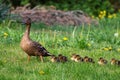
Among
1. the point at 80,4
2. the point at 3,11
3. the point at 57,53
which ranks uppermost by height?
the point at 3,11

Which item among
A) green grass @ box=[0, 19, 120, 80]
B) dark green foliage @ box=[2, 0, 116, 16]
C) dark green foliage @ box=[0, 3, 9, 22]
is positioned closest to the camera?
green grass @ box=[0, 19, 120, 80]

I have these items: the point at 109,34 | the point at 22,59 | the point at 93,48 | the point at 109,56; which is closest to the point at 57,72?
the point at 22,59

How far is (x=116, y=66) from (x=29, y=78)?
2220 millimetres

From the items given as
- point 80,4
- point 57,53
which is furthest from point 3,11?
point 80,4

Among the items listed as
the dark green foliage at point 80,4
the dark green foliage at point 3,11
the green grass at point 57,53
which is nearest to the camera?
the green grass at point 57,53

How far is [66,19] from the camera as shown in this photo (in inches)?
690

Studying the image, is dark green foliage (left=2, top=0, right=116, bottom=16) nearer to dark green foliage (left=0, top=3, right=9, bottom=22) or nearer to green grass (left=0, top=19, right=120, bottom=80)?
dark green foliage (left=0, top=3, right=9, bottom=22)

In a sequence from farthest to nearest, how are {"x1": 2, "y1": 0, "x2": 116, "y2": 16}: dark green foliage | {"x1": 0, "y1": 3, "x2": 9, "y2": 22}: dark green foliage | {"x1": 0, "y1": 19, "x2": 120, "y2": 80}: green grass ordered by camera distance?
{"x1": 2, "y1": 0, "x2": 116, "y2": 16}: dark green foliage
{"x1": 0, "y1": 3, "x2": 9, "y2": 22}: dark green foliage
{"x1": 0, "y1": 19, "x2": 120, "y2": 80}: green grass

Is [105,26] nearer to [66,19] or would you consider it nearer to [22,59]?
[66,19]

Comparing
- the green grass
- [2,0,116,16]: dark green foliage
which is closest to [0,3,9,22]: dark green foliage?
the green grass

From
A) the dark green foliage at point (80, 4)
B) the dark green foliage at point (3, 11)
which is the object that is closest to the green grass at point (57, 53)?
the dark green foliage at point (3, 11)

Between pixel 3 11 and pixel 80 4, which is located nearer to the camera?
pixel 3 11

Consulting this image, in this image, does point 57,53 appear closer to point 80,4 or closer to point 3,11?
point 3,11

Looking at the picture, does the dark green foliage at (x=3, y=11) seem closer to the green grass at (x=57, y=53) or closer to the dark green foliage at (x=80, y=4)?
the green grass at (x=57, y=53)
